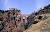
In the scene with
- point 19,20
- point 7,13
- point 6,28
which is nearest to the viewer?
point 6,28

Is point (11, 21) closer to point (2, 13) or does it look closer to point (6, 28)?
point (6, 28)

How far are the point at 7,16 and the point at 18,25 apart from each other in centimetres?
925

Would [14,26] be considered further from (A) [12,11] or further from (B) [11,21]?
(A) [12,11]

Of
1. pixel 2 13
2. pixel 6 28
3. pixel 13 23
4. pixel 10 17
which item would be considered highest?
pixel 2 13

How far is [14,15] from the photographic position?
38312mm

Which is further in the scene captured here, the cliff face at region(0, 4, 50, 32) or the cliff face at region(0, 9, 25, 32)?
the cliff face at region(0, 9, 25, 32)

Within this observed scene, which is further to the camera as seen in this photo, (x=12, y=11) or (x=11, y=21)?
(x=12, y=11)

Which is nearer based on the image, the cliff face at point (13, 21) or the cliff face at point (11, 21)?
the cliff face at point (13, 21)

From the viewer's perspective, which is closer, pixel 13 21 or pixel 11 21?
pixel 11 21

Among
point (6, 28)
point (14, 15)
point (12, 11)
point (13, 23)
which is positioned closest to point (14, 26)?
point (13, 23)

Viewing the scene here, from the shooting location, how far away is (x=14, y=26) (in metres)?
34.5

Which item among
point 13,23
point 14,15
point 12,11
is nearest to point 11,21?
point 13,23

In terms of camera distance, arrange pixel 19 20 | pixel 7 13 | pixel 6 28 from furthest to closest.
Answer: pixel 7 13 → pixel 19 20 → pixel 6 28

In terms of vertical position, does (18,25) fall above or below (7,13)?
below
